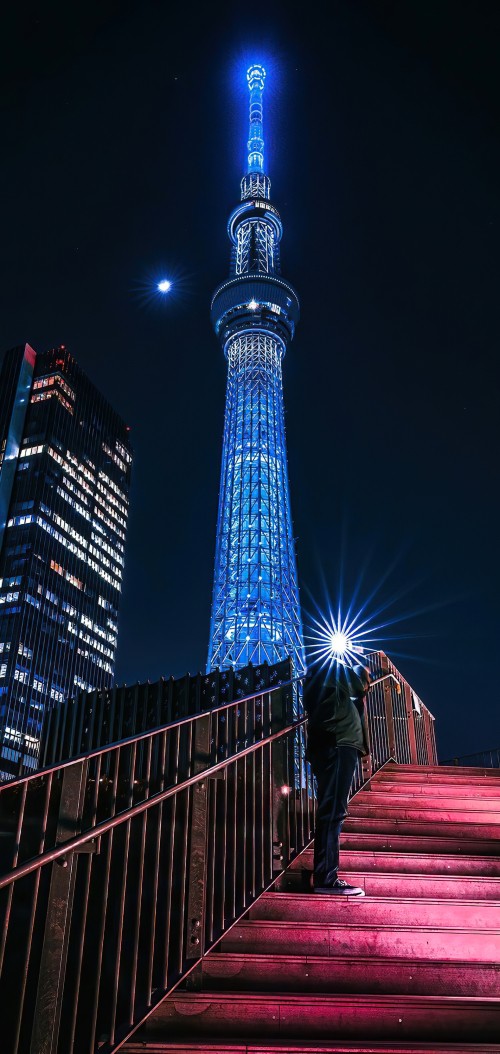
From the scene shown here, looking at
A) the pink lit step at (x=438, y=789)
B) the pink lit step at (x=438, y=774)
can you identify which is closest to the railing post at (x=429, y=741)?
the pink lit step at (x=438, y=774)

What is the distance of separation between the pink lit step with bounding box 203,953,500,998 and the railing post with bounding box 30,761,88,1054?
4.30ft

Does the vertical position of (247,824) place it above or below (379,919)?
above

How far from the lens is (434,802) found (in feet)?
24.5

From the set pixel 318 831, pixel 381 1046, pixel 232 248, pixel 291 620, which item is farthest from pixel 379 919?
pixel 232 248

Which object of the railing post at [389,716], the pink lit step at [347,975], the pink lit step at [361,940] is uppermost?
the railing post at [389,716]

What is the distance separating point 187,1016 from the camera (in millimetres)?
4121

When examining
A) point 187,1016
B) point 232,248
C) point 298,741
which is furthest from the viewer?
point 232,248

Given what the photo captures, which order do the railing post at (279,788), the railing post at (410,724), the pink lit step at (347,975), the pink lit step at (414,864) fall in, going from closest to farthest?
1. the pink lit step at (347,975)
2. the railing post at (279,788)
3. the pink lit step at (414,864)
4. the railing post at (410,724)

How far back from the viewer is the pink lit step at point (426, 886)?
545 cm

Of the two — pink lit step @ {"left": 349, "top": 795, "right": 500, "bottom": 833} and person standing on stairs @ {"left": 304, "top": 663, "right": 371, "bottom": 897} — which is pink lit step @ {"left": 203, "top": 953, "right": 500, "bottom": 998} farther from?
pink lit step @ {"left": 349, "top": 795, "right": 500, "bottom": 833}

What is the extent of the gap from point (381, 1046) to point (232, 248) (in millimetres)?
70933

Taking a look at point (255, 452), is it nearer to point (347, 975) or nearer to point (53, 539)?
point (53, 539)

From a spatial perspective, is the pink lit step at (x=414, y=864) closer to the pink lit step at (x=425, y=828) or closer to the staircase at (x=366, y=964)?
the staircase at (x=366, y=964)

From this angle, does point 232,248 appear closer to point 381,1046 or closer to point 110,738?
point 110,738
